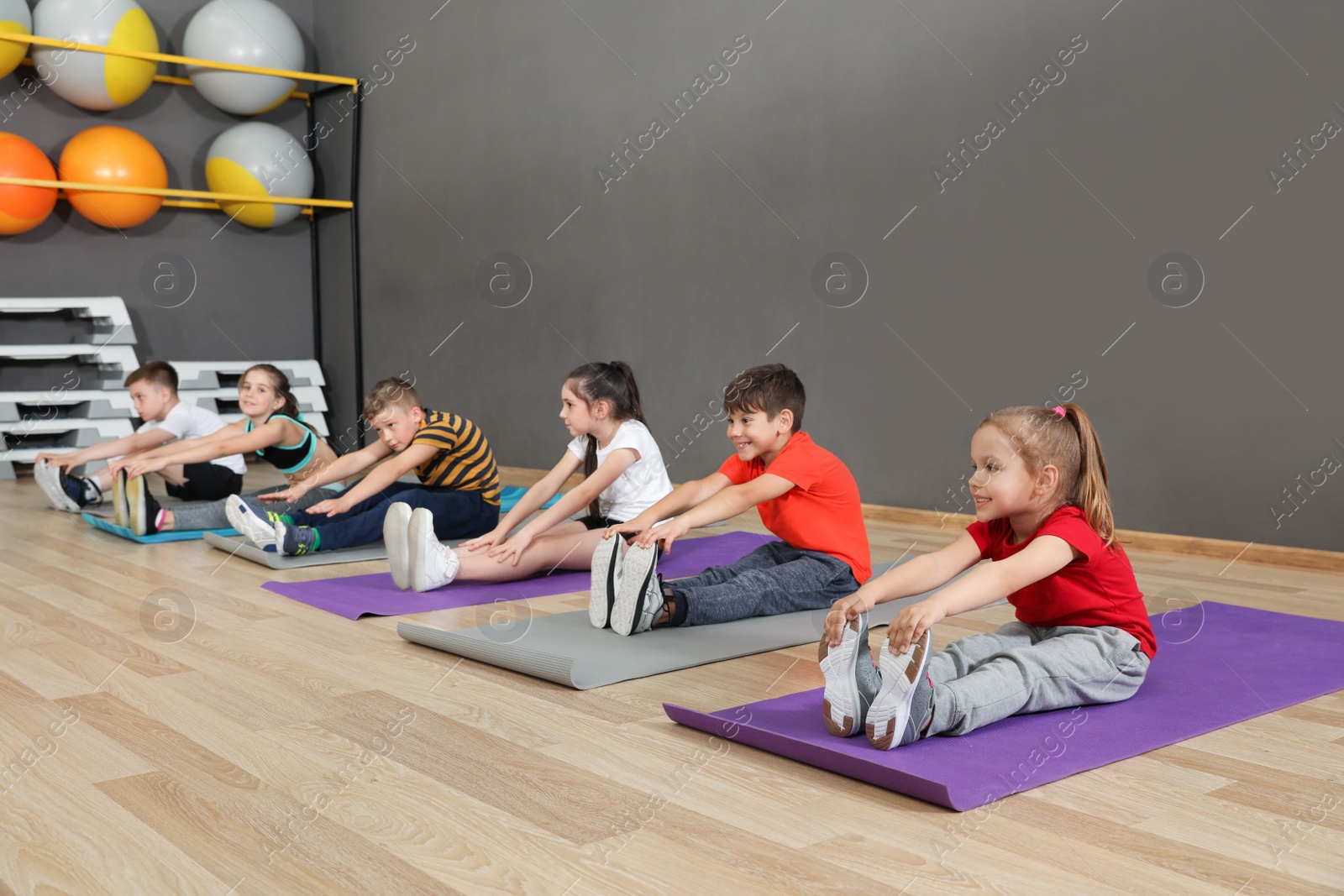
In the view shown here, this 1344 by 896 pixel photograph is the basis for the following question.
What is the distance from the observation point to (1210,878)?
1.12 metres

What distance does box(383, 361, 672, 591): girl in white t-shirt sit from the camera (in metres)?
2.59

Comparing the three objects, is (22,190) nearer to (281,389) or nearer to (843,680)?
(281,389)

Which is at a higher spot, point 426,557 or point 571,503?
point 571,503

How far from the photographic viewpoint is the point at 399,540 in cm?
256

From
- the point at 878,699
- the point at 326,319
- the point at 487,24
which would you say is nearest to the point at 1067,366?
the point at 878,699

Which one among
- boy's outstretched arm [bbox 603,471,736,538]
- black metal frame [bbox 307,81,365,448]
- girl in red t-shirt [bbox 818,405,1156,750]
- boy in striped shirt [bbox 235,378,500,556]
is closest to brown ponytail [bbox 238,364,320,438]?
boy in striped shirt [bbox 235,378,500,556]

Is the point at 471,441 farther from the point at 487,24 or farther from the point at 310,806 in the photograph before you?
the point at 487,24

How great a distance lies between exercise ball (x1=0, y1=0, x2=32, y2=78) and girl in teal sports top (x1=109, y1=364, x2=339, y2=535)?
280 centimetres

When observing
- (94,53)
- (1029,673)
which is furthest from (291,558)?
(94,53)

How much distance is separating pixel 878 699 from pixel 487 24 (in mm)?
4834

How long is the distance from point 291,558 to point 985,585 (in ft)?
7.20

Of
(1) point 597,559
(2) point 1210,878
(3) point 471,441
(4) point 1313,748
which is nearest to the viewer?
(2) point 1210,878

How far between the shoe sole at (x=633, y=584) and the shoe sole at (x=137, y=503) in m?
2.02

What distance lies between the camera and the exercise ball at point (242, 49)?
19.0ft
